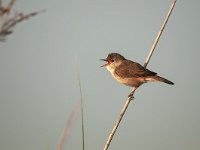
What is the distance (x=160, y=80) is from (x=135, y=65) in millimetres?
865

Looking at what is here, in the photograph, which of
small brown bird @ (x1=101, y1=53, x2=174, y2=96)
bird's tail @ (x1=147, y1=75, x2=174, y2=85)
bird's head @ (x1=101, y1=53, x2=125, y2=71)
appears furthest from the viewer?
bird's head @ (x1=101, y1=53, x2=125, y2=71)

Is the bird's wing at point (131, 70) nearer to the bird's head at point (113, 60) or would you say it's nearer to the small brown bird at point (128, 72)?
the small brown bird at point (128, 72)

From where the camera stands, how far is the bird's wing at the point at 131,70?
21.2 ft

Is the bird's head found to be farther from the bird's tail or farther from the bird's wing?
the bird's tail

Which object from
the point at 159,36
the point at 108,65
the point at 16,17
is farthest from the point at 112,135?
the point at 108,65

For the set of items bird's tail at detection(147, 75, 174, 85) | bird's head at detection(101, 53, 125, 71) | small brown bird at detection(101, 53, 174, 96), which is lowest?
bird's tail at detection(147, 75, 174, 85)

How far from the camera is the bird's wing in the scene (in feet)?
21.2

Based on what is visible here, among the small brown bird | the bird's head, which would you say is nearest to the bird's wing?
the small brown bird

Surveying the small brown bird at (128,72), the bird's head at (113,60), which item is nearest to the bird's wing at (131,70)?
the small brown bird at (128,72)

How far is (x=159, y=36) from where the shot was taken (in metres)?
4.52

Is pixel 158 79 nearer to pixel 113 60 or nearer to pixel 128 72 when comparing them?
pixel 128 72

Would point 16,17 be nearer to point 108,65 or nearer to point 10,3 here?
point 10,3

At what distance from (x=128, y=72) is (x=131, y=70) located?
90mm

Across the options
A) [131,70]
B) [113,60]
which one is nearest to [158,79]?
[131,70]
